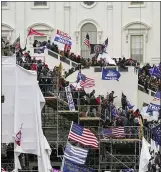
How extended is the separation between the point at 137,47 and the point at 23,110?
26.3 meters

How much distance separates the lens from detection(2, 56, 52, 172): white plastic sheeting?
5231cm

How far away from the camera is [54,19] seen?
79312 mm

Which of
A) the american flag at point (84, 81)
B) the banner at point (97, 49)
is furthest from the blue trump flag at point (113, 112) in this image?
the banner at point (97, 49)

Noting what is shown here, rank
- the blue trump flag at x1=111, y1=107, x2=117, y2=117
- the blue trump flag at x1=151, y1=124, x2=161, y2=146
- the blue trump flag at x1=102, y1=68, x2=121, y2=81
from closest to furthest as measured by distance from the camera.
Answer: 1. the blue trump flag at x1=151, y1=124, x2=161, y2=146
2. the blue trump flag at x1=111, y1=107, x2=117, y2=117
3. the blue trump flag at x1=102, y1=68, x2=121, y2=81

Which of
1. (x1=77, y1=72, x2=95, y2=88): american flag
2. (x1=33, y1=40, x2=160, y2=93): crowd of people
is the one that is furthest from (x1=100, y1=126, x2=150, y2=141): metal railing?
(x1=33, y1=40, x2=160, y2=93): crowd of people

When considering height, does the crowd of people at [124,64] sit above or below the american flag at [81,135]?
above

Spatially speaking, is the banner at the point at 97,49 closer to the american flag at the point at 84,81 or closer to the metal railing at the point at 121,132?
the american flag at the point at 84,81

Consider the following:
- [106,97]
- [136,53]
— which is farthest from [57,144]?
[136,53]

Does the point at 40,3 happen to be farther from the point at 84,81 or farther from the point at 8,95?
the point at 8,95

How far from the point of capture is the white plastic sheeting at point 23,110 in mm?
52312


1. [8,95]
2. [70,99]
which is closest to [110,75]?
[70,99]

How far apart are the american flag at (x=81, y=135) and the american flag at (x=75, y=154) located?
36 centimetres

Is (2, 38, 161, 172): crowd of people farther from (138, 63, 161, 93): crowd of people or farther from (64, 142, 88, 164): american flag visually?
(138, 63, 161, 93): crowd of people

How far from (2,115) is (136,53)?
26.7 metres
